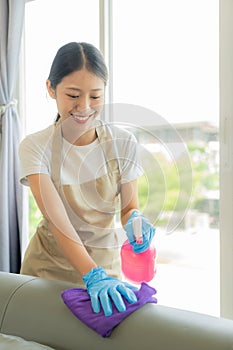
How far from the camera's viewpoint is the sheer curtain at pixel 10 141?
2.45 metres

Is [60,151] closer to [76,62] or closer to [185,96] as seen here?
[76,62]

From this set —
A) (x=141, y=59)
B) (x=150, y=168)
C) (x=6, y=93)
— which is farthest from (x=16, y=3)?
(x=150, y=168)

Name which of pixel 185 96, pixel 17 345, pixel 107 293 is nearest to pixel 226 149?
pixel 185 96

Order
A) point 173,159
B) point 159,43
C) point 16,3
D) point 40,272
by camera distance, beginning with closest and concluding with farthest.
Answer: point 173,159 → point 40,272 → point 159,43 → point 16,3

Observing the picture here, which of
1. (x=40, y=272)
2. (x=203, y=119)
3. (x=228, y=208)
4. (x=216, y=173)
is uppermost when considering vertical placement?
(x=203, y=119)

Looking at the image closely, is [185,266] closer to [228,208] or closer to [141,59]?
[228,208]

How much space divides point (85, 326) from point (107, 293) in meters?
0.09

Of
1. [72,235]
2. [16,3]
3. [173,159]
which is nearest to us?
[173,159]

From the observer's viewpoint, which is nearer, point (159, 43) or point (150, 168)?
point (150, 168)

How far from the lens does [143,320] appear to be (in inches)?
41.6

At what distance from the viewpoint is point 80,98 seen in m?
1.45

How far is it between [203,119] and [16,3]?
1212 millimetres

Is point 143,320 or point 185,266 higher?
point 143,320

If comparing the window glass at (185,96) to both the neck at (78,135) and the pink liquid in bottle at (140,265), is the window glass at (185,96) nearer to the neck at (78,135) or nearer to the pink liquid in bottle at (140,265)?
the neck at (78,135)
